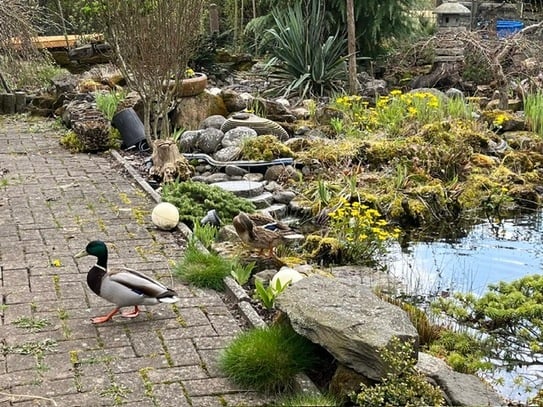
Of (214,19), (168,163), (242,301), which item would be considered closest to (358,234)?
(242,301)

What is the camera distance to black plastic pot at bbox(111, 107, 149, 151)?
984 cm

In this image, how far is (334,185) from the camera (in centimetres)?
817

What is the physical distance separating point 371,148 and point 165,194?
2809 mm

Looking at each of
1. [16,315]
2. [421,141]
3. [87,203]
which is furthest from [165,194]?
[421,141]

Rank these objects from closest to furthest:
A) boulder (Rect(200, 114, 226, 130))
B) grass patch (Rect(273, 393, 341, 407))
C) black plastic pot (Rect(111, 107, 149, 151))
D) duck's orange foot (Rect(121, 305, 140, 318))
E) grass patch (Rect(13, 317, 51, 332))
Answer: grass patch (Rect(273, 393, 341, 407)), grass patch (Rect(13, 317, 51, 332)), duck's orange foot (Rect(121, 305, 140, 318)), black plastic pot (Rect(111, 107, 149, 151)), boulder (Rect(200, 114, 226, 130))

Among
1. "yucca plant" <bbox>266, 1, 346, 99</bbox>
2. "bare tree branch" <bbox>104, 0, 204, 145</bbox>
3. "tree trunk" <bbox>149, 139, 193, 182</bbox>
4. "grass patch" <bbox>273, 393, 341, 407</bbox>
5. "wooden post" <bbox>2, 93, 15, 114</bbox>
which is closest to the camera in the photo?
"grass patch" <bbox>273, 393, 341, 407</bbox>

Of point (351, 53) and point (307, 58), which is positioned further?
point (307, 58)

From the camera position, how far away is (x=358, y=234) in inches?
269

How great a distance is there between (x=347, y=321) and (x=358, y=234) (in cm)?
302

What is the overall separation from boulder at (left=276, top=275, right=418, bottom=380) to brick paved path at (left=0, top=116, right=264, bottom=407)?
441mm

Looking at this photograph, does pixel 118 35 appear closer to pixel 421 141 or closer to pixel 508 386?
pixel 421 141

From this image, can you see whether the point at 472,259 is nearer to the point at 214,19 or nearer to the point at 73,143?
the point at 73,143

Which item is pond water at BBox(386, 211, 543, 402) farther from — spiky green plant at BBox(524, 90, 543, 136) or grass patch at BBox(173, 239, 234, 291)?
spiky green plant at BBox(524, 90, 543, 136)

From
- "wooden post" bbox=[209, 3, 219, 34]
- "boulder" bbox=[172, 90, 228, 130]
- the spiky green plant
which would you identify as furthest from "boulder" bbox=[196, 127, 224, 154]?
"wooden post" bbox=[209, 3, 219, 34]
